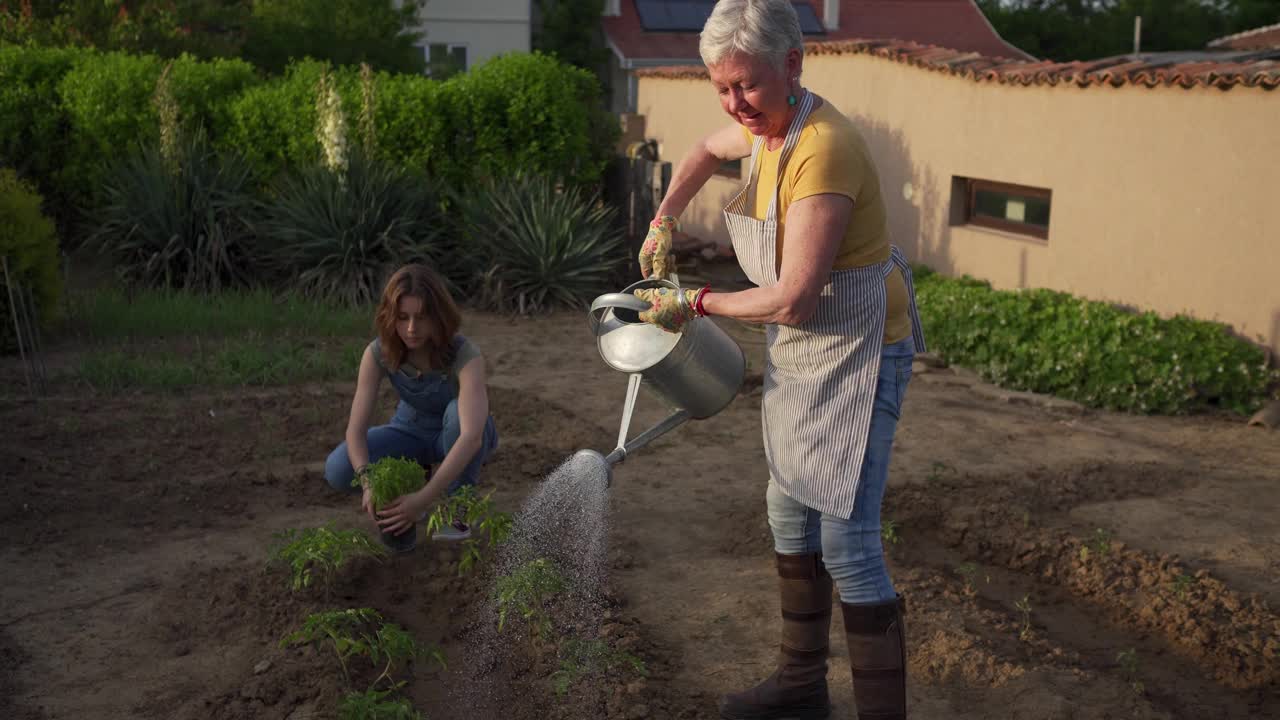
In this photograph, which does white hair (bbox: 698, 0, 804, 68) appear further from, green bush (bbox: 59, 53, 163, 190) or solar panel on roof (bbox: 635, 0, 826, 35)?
solar panel on roof (bbox: 635, 0, 826, 35)

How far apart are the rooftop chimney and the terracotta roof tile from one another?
17580mm

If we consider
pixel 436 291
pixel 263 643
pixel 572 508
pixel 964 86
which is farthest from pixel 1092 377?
pixel 263 643

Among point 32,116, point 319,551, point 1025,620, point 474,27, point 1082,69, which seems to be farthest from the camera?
point 474,27

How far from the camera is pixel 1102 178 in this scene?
28.5 feet

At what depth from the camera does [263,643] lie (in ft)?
12.1

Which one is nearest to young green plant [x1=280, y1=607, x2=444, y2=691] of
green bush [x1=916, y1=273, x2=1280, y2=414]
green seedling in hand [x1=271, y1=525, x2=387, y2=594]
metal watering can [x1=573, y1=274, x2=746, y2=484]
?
green seedling in hand [x1=271, y1=525, x2=387, y2=594]

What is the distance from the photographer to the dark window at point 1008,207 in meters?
9.55

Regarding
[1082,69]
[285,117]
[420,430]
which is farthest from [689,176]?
[285,117]

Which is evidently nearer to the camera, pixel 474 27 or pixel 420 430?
pixel 420 430

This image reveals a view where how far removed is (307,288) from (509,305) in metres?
1.67

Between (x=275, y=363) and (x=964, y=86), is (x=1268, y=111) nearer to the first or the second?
(x=964, y=86)

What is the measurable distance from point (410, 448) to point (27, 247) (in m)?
4.26

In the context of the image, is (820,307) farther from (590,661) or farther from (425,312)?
(425,312)

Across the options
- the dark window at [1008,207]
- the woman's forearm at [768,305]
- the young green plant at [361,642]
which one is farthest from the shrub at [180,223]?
Result: the woman's forearm at [768,305]
